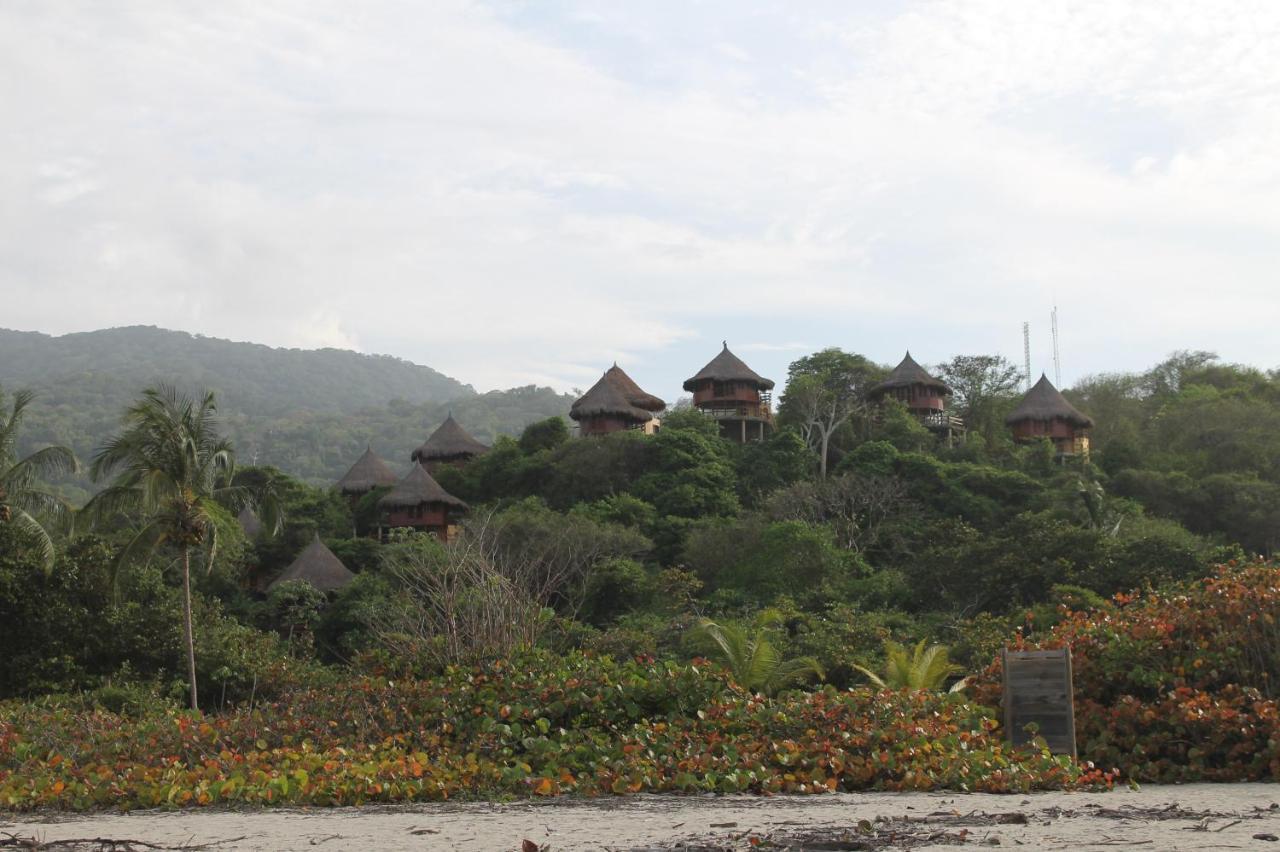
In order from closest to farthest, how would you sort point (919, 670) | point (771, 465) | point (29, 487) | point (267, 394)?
1. point (919, 670)
2. point (29, 487)
3. point (771, 465)
4. point (267, 394)

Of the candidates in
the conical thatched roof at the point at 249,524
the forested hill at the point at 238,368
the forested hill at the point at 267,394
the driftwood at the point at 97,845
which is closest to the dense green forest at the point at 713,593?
the conical thatched roof at the point at 249,524

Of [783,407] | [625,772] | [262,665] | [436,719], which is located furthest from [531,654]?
[783,407]

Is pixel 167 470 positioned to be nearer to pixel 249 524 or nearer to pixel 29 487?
pixel 29 487

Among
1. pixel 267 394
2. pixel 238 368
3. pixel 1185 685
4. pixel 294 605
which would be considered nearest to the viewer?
pixel 1185 685

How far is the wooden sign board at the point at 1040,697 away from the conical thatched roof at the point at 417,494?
31265mm

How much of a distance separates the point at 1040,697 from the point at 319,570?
1034 inches

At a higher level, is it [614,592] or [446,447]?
[446,447]

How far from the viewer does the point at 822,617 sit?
25891mm

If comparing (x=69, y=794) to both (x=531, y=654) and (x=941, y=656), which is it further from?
(x=941, y=656)

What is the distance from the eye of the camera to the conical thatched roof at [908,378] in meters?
44.4

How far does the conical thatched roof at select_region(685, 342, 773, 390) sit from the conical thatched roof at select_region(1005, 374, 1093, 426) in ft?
25.9

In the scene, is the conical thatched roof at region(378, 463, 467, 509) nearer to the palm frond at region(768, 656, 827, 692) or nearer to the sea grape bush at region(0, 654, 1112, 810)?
the palm frond at region(768, 656, 827, 692)

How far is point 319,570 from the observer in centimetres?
3306

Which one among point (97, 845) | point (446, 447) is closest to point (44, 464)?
point (97, 845)
